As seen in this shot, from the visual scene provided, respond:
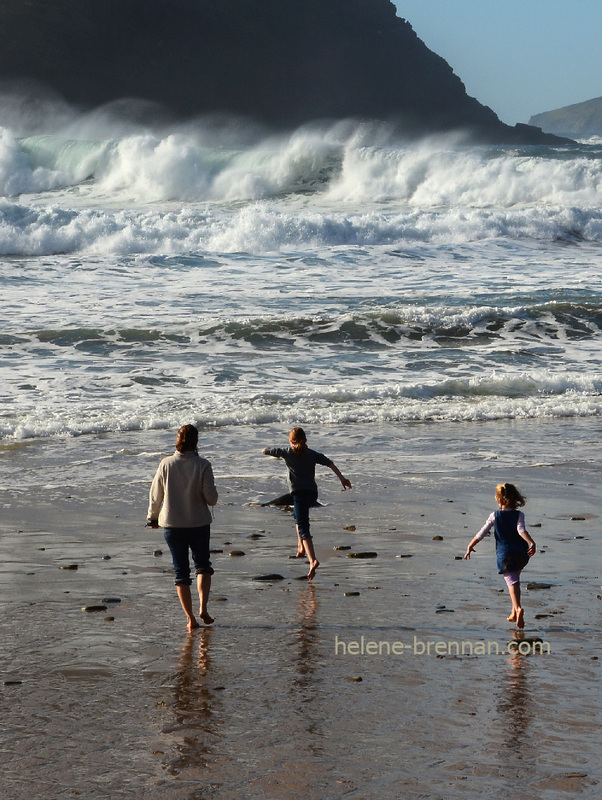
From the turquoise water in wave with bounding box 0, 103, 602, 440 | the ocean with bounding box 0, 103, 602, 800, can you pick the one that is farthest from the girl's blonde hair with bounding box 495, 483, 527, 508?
the turquoise water in wave with bounding box 0, 103, 602, 440

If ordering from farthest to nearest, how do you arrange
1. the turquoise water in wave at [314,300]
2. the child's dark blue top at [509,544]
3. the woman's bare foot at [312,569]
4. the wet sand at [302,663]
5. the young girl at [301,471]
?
the turquoise water in wave at [314,300] < the young girl at [301,471] < the woman's bare foot at [312,569] < the child's dark blue top at [509,544] < the wet sand at [302,663]

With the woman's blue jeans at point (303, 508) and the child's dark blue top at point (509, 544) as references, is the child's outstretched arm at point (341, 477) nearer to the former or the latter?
the woman's blue jeans at point (303, 508)

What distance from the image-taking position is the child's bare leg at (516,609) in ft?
18.2

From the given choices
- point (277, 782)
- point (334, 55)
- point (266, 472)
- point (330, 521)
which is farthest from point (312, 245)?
point (334, 55)

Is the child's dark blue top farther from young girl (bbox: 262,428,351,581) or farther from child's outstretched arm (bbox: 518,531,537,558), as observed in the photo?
young girl (bbox: 262,428,351,581)

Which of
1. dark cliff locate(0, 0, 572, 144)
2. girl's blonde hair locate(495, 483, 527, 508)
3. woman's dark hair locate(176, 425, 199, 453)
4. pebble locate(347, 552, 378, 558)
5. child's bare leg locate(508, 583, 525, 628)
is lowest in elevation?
pebble locate(347, 552, 378, 558)

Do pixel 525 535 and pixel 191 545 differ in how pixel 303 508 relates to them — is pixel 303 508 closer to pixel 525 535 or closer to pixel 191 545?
pixel 191 545

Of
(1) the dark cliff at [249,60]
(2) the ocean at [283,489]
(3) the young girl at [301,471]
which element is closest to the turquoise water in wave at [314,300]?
(2) the ocean at [283,489]

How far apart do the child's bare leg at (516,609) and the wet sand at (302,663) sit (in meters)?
0.10

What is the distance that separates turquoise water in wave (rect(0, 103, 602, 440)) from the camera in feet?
47.6

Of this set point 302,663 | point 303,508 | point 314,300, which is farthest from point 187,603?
point 314,300

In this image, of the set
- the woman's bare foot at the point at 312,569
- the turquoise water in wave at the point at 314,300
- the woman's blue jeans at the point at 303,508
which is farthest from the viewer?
the turquoise water in wave at the point at 314,300

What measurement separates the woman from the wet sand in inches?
13.4

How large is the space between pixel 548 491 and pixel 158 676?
530 centimetres
